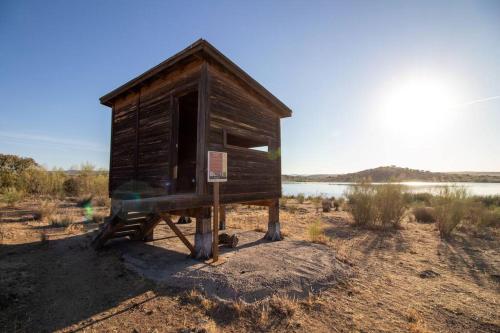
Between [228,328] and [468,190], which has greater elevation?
[468,190]

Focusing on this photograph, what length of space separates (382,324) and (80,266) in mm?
6528

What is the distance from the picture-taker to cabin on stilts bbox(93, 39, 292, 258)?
6.24m

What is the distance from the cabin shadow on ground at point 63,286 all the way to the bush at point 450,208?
35.1 ft

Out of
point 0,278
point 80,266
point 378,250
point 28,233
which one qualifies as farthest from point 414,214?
point 28,233

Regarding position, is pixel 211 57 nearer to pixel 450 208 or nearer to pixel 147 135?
pixel 147 135

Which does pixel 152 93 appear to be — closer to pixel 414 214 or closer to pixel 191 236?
pixel 191 236

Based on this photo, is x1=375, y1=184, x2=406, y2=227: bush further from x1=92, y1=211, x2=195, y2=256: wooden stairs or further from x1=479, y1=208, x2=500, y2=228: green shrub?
x1=92, y1=211, x2=195, y2=256: wooden stairs

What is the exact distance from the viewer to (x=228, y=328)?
12.3 ft

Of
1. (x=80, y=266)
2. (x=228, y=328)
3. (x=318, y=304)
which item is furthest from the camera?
(x=80, y=266)

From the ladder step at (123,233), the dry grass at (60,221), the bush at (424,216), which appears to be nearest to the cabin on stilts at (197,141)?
the ladder step at (123,233)

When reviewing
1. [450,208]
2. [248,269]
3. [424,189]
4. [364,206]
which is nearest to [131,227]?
[248,269]

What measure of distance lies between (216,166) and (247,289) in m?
2.65

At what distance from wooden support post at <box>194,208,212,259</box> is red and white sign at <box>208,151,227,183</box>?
44.8 inches

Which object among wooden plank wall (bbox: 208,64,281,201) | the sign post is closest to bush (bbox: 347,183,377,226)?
wooden plank wall (bbox: 208,64,281,201)
